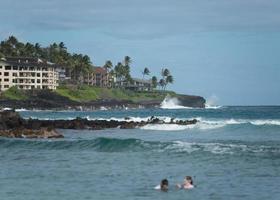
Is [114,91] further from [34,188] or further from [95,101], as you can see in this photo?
[34,188]

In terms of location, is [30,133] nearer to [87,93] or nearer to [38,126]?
[38,126]

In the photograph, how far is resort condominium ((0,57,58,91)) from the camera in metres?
159

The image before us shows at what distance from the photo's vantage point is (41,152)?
3709 cm

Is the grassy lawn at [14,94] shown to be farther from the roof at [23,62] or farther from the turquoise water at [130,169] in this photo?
the turquoise water at [130,169]

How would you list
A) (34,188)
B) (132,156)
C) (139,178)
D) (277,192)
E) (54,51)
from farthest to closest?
(54,51) → (132,156) → (139,178) → (34,188) → (277,192)

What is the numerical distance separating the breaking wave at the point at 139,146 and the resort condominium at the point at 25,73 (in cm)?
11646

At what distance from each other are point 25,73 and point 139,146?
12680 centimetres

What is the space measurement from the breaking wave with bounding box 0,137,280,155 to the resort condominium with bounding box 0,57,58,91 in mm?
116461

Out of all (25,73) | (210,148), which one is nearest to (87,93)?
(25,73)

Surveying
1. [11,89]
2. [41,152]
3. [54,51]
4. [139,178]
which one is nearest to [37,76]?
[11,89]

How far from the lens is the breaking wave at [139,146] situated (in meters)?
35.0

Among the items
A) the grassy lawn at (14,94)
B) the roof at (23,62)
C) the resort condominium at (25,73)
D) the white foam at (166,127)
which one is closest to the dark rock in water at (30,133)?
the white foam at (166,127)

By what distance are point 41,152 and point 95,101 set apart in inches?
5283

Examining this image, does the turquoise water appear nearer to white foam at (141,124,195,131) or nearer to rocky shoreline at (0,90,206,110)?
white foam at (141,124,195,131)
